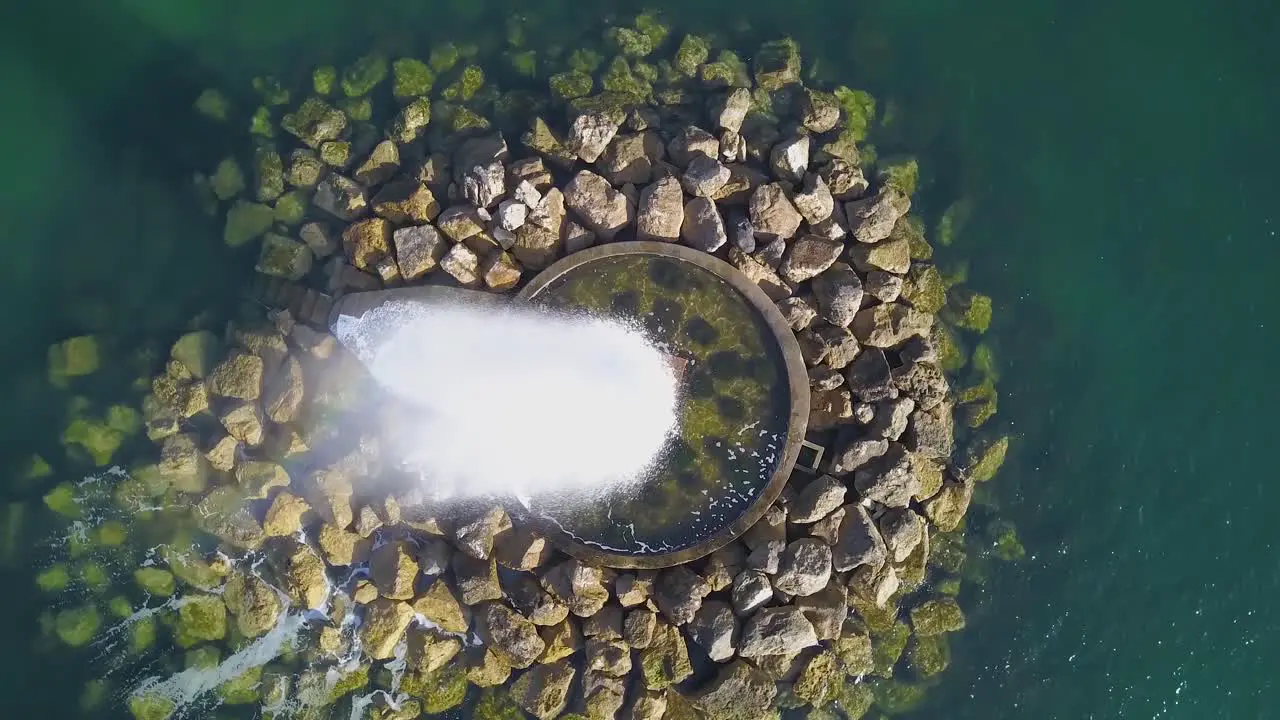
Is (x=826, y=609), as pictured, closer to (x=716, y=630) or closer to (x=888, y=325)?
(x=716, y=630)

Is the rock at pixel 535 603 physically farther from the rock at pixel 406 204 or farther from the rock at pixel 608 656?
the rock at pixel 406 204

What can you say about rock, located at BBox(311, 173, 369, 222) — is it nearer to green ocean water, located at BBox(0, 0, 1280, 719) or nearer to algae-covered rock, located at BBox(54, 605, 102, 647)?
green ocean water, located at BBox(0, 0, 1280, 719)

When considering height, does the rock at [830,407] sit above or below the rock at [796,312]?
below

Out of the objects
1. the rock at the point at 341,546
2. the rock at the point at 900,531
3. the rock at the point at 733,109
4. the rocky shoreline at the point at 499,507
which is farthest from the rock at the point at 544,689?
the rock at the point at 733,109

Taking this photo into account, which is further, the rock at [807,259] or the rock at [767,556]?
the rock at [807,259]

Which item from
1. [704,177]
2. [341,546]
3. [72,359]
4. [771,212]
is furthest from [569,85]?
[72,359]

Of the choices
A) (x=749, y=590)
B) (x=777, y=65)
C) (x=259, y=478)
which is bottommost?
(x=259, y=478)

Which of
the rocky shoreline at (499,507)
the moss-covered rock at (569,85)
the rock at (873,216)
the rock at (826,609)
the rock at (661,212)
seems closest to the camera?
the rocky shoreline at (499,507)
